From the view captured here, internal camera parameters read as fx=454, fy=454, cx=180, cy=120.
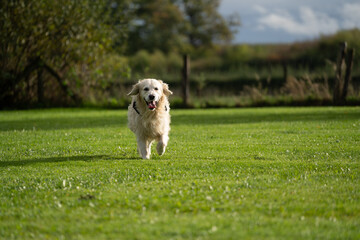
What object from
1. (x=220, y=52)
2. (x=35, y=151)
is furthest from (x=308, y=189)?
(x=220, y=52)

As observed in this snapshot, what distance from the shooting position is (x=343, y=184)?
6.02m

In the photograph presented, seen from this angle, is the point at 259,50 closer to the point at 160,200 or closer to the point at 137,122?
the point at 137,122

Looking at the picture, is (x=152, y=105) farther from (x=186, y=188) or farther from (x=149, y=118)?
(x=186, y=188)

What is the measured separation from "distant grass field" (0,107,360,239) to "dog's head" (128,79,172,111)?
107 cm

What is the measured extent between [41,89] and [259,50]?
2203 centimetres

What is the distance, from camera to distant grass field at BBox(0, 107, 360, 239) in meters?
4.36

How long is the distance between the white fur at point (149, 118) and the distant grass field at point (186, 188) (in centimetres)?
32

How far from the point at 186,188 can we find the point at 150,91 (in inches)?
120

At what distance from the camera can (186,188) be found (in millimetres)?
5840

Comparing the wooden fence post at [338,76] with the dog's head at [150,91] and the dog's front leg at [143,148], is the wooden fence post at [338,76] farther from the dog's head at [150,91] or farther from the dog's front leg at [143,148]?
the dog's front leg at [143,148]

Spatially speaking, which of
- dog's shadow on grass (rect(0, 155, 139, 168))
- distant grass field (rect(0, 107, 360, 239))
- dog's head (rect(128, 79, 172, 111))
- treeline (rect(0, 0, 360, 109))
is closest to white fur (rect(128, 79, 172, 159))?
dog's head (rect(128, 79, 172, 111))

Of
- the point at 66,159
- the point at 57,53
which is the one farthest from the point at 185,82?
the point at 66,159

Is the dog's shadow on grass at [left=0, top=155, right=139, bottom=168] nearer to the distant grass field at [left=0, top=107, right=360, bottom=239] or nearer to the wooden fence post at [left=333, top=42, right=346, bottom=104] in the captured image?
the distant grass field at [left=0, top=107, right=360, bottom=239]

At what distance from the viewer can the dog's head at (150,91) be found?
844 cm
